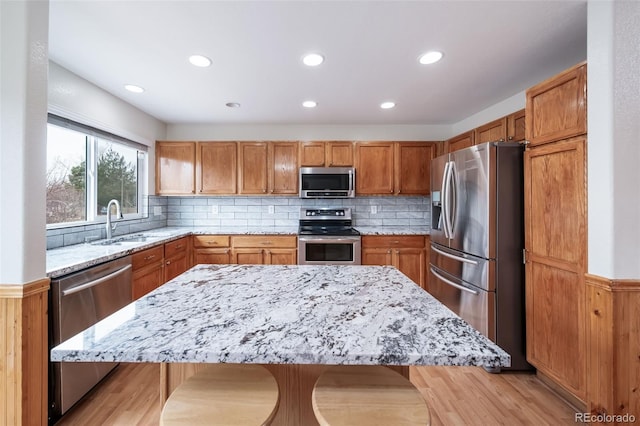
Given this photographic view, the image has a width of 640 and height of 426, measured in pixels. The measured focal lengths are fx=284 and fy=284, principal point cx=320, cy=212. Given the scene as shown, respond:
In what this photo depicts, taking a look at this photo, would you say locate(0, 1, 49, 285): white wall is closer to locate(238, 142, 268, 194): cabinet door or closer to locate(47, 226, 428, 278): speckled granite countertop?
locate(47, 226, 428, 278): speckled granite countertop

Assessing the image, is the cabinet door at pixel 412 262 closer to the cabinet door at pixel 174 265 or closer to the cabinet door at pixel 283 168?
the cabinet door at pixel 283 168

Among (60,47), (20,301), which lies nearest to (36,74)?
(60,47)

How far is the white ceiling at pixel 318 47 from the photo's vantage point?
1635 millimetres

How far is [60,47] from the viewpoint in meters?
2.02

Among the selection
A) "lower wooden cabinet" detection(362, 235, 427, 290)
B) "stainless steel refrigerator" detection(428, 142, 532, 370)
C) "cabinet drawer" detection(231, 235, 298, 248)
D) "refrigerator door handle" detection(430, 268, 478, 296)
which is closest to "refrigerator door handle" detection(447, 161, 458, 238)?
"stainless steel refrigerator" detection(428, 142, 532, 370)

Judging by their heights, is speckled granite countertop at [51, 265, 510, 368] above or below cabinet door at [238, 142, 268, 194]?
below

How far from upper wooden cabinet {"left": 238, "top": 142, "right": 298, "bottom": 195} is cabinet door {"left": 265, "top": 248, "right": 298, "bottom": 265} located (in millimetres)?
798

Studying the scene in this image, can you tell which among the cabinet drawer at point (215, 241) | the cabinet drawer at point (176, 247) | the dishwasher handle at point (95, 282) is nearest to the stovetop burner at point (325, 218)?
the cabinet drawer at point (215, 241)

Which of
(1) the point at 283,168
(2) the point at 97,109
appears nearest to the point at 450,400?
(1) the point at 283,168

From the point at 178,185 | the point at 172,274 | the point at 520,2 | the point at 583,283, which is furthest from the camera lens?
the point at 178,185

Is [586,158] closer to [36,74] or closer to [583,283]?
[583,283]

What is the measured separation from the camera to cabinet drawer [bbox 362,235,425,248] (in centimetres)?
357

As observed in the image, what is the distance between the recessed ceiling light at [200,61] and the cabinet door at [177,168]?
1.78 metres

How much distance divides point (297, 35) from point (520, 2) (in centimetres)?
129
